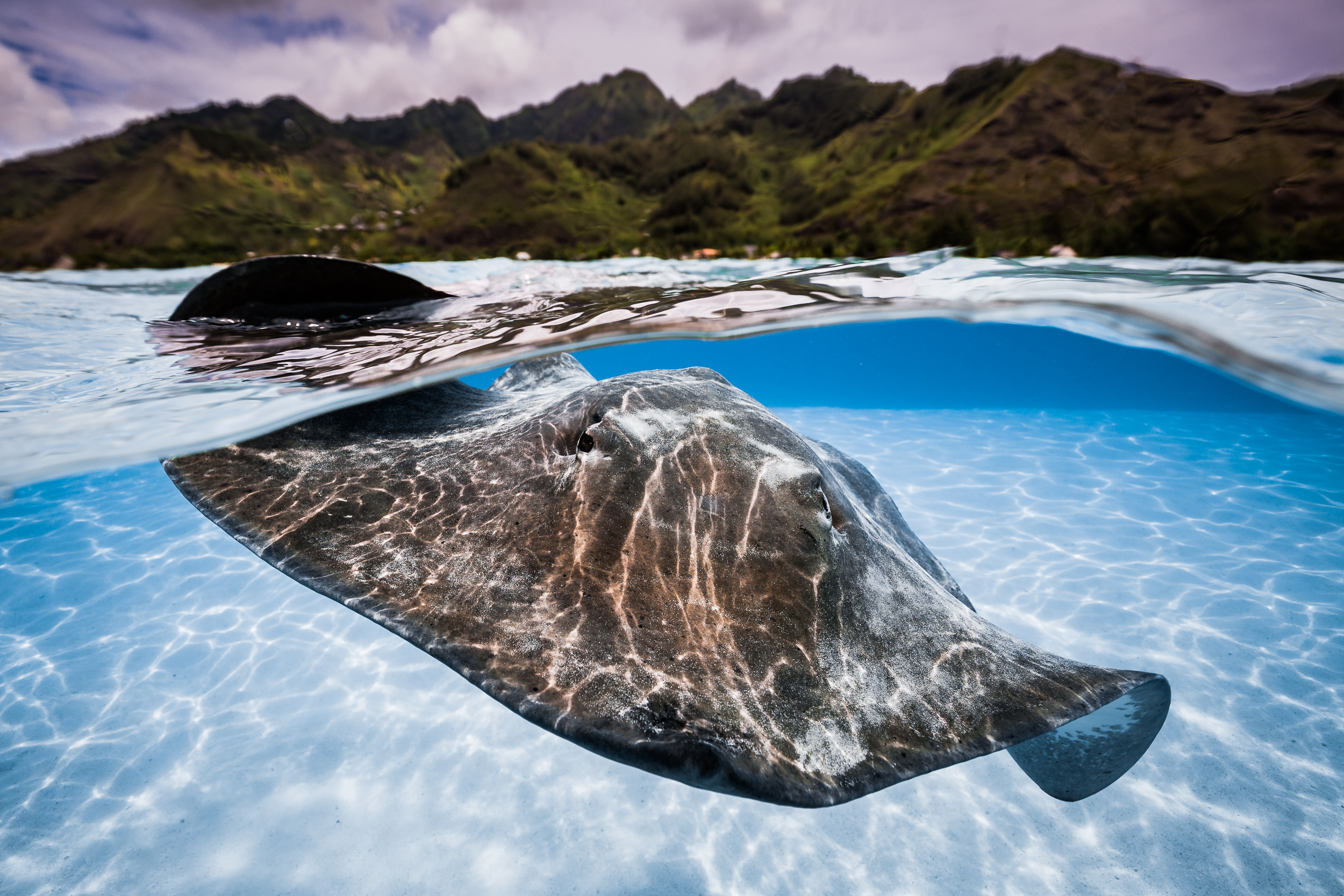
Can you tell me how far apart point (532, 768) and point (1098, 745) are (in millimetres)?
4109

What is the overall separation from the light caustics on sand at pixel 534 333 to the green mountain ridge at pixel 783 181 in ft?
1.86

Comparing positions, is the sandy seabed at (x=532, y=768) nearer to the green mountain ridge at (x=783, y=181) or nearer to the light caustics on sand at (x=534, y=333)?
the light caustics on sand at (x=534, y=333)

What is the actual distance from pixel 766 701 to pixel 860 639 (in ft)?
1.76

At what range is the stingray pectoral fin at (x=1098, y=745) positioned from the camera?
2209 mm

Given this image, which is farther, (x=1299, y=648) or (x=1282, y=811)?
(x=1299, y=648)

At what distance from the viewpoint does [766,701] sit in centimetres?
168

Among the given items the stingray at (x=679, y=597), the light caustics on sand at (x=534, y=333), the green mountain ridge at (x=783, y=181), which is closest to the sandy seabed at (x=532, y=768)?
the stingray at (x=679, y=597)

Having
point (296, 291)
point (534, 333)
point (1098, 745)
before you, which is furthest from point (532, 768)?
point (296, 291)

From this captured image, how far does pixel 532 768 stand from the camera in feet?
14.4

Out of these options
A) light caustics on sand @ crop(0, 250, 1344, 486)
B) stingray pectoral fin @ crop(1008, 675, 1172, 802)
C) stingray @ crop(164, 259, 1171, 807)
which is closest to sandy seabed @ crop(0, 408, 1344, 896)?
stingray pectoral fin @ crop(1008, 675, 1172, 802)

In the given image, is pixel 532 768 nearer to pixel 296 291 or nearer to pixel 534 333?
pixel 534 333

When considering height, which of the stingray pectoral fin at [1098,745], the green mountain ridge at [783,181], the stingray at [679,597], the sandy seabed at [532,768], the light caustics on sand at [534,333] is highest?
the green mountain ridge at [783,181]

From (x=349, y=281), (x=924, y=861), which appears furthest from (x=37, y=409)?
(x=924, y=861)

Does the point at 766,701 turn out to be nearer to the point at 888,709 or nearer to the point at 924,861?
the point at 888,709
